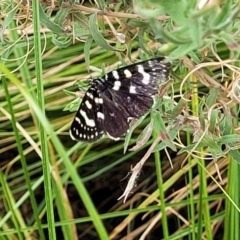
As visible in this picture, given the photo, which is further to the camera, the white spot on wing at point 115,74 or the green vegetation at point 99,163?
the green vegetation at point 99,163

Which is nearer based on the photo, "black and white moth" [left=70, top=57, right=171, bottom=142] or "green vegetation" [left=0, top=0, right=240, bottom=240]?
"black and white moth" [left=70, top=57, right=171, bottom=142]

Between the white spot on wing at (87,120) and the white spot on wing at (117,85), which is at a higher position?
the white spot on wing at (117,85)

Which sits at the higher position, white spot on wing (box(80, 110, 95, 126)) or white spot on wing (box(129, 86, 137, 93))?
white spot on wing (box(129, 86, 137, 93))

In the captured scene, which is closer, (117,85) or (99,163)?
(117,85)

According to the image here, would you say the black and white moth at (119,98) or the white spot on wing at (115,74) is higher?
the white spot on wing at (115,74)

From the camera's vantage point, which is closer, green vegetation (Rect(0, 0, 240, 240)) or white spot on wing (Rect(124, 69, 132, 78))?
white spot on wing (Rect(124, 69, 132, 78))

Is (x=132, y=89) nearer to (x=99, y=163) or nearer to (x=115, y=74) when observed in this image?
(x=115, y=74)

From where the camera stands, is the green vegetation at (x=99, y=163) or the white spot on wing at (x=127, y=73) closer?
the white spot on wing at (x=127, y=73)

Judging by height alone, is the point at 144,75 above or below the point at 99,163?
above

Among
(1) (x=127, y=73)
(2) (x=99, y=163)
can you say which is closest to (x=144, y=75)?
(1) (x=127, y=73)
